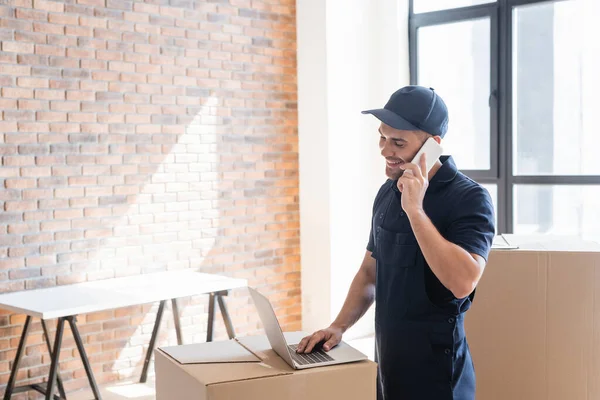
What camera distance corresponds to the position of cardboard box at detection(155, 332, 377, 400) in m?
1.49

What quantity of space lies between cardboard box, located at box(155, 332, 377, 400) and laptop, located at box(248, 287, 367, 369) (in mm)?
19

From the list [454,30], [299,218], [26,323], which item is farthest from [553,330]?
[454,30]

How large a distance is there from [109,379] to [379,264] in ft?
9.62

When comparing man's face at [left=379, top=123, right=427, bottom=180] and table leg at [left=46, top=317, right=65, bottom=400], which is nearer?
man's face at [left=379, top=123, right=427, bottom=180]

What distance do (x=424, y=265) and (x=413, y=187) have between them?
0.74ft

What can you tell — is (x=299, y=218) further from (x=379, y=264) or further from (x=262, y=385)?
(x=262, y=385)

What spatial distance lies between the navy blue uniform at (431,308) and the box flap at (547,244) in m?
0.46

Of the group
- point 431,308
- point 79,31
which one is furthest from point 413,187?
point 79,31

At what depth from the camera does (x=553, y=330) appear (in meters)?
2.18

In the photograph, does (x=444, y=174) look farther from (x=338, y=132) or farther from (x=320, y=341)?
(x=338, y=132)

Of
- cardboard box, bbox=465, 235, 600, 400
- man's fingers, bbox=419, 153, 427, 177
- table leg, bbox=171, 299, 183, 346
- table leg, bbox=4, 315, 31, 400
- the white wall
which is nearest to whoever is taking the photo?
man's fingers, bbox=419, 153, 427, 177

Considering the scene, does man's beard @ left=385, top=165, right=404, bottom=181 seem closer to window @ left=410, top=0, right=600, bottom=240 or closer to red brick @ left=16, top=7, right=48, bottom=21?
red brick @ left=16, top=7, right=48, bottom=21

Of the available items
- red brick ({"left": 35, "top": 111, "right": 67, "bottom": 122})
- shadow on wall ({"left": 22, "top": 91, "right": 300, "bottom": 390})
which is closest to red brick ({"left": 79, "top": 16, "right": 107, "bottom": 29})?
red brick ({"left": 35, "top": 111, "right": 67, "bottom": 122})

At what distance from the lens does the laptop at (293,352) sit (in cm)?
160
